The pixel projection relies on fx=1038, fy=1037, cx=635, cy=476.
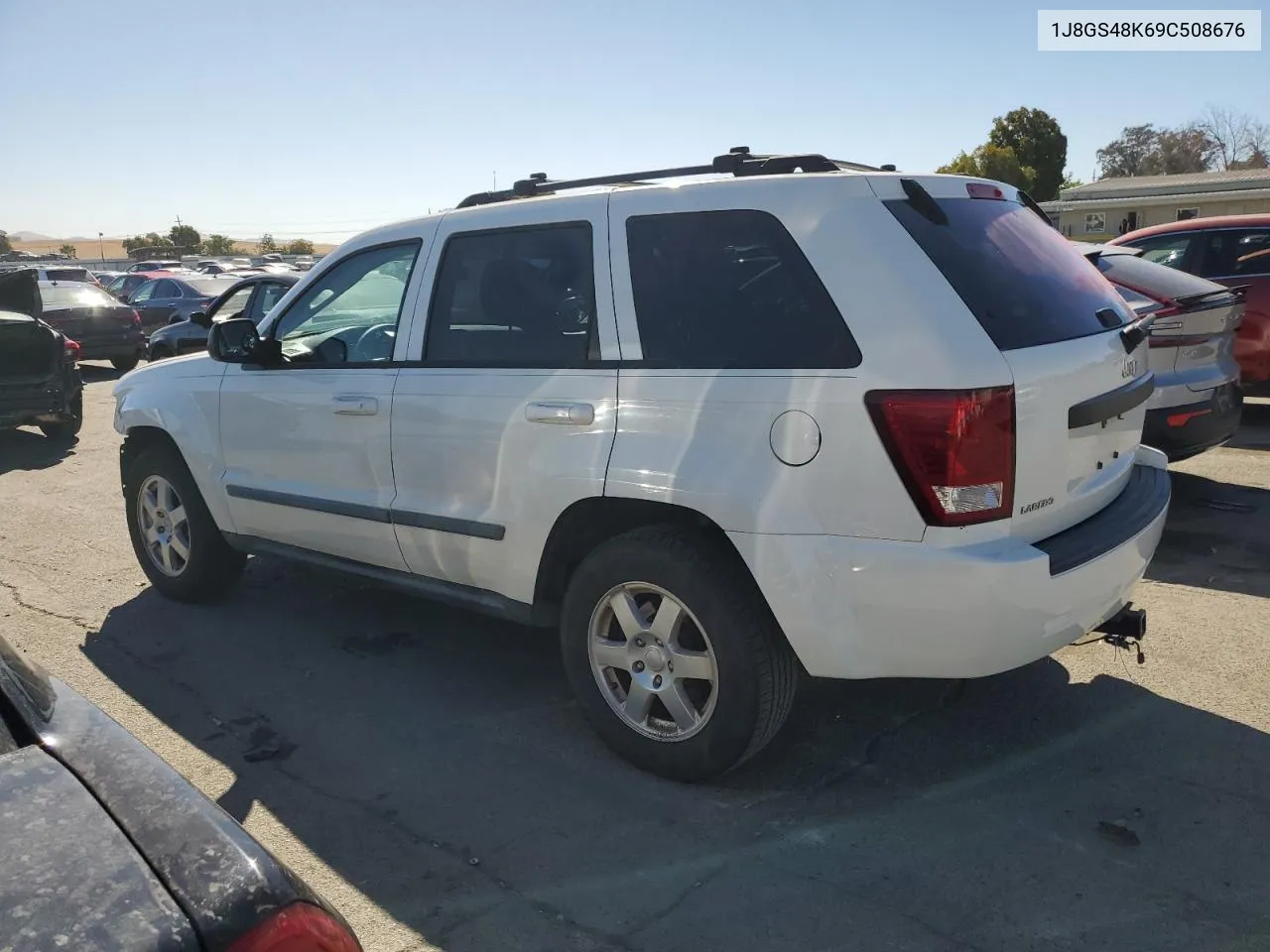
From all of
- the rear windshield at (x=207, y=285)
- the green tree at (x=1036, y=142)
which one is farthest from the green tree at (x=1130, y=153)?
the rear windshield at (x=207, y=285)

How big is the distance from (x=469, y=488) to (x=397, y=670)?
3.75 ft

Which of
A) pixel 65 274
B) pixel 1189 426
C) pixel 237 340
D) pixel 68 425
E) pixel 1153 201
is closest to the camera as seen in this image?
pixel 237 340

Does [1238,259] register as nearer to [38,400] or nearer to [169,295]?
[38,400]

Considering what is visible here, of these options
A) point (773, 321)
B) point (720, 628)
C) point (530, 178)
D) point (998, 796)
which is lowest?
point (998, 796)

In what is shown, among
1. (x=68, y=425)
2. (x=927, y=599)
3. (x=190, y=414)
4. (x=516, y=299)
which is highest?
(x=516, y=299)

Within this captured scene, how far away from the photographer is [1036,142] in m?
50.2

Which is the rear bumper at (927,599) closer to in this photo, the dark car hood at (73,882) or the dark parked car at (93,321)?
the dark car hood at (73,882)

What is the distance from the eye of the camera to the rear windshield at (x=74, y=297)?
54.0 ft

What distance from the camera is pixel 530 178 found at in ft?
14.9

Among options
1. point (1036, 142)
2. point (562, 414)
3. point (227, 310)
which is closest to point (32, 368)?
point (227, 310)

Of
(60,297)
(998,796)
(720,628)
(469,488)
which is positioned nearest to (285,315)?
(469,488)

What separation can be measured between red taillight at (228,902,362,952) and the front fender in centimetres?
407

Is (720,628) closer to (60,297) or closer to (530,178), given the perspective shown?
(530,178)

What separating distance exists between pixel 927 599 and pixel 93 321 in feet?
54.6
